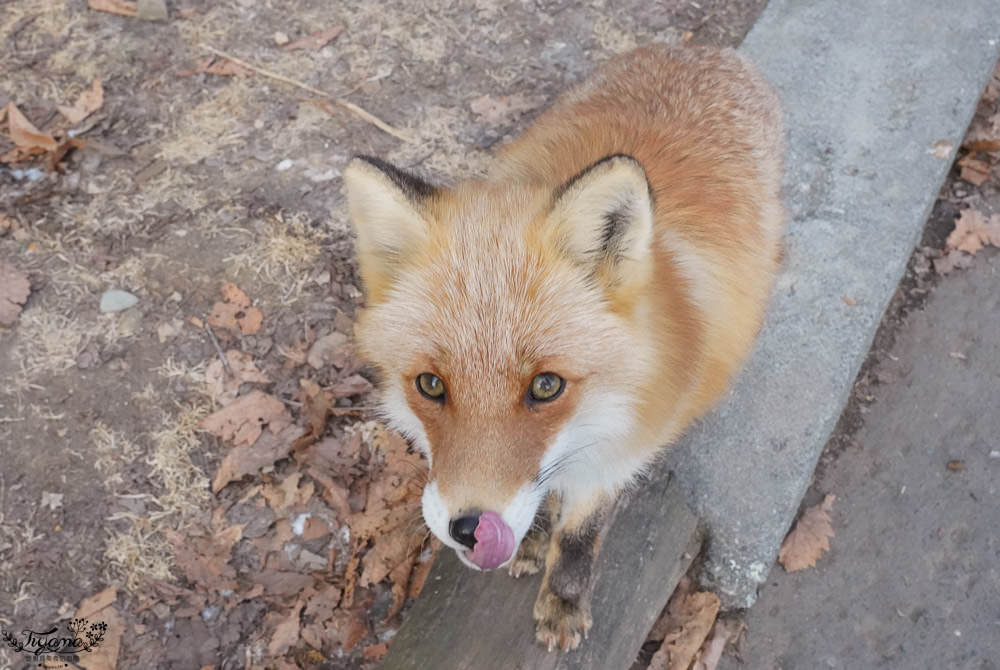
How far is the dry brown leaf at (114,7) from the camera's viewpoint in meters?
5.16

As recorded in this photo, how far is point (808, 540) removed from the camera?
133 inches

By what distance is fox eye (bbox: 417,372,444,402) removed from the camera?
6.69 ft

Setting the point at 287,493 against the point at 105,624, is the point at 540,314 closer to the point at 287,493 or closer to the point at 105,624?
the point at 287,493

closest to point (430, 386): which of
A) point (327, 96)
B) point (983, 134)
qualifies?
point (327, 96)

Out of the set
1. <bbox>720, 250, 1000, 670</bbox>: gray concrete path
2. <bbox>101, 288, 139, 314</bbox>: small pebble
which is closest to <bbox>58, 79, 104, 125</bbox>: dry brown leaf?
<bbox>101, 288, 139, 314</bbox>: small pebble

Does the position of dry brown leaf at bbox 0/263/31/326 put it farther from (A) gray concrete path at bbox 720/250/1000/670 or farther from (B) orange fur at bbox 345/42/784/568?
(A) gray concrete path at bbox 720/250/1000/670

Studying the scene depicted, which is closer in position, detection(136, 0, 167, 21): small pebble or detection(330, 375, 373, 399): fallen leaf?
detection(330, 375, 373, 399): fallen leaf

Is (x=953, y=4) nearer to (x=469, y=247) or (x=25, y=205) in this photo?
(x=469, y=247)

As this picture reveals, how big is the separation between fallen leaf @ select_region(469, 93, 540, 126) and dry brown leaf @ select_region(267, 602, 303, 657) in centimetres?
312

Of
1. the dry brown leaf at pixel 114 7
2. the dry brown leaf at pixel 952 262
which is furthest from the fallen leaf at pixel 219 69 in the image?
the dry brown leaf at pixel 952 262

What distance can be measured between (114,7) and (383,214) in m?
4.35

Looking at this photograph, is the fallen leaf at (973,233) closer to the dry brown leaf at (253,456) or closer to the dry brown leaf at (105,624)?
the dry brown leaf at (253,456)

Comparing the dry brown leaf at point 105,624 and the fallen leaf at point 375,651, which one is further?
the fallen leaf at point 375,651

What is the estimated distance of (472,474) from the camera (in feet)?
6.15
